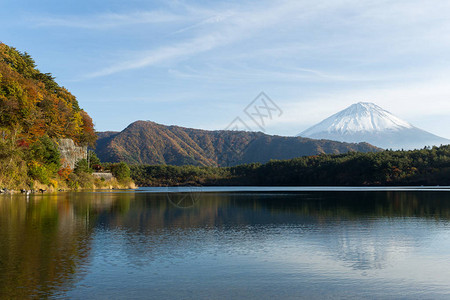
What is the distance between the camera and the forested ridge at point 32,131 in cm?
6160

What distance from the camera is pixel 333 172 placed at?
530ft

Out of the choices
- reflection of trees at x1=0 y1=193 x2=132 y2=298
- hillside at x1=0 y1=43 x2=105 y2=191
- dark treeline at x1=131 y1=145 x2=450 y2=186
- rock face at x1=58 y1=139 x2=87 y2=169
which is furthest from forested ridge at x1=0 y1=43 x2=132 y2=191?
dark treeline at x1=131 y1=145 x2=450 y2=186

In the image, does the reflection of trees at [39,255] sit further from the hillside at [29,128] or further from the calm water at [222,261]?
the hillside at [29,128]

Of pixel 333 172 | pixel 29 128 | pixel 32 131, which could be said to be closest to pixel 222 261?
pixel 29 128

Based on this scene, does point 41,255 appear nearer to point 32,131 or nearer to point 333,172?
point 32,131

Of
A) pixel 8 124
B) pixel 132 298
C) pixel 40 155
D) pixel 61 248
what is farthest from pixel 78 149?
pixel 132 298

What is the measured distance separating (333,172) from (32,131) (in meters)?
113

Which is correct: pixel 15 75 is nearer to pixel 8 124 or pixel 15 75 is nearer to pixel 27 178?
pixel 8 124

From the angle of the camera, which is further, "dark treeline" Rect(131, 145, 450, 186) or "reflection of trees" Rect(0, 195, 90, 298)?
"dark treeline" Rect(131, 145, 450, 186)

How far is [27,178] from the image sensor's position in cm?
→ 6562

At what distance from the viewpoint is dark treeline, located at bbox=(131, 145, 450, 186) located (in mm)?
136250

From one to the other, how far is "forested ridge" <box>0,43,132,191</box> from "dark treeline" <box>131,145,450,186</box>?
284 ft

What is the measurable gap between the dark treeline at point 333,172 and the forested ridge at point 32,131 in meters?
86.5

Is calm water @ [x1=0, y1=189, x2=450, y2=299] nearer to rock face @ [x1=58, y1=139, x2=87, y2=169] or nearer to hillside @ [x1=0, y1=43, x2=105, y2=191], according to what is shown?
hillside @ [x1=0, y1=43, x2=105, y2=191]
